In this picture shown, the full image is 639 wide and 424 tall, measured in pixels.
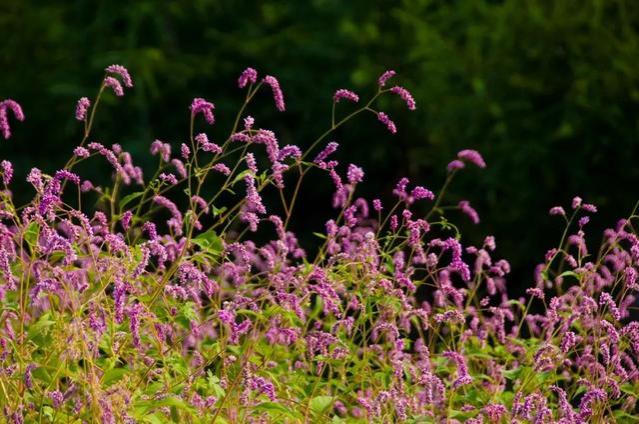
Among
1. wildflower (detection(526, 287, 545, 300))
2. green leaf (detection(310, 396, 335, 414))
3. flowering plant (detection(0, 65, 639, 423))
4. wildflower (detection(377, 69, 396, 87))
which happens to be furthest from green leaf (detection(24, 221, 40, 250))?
wildflower (detection(526, 287, 545, 300))

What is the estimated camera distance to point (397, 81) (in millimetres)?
9000

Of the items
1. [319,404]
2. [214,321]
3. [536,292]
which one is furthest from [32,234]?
[536,292]

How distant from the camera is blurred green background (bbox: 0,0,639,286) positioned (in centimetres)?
805

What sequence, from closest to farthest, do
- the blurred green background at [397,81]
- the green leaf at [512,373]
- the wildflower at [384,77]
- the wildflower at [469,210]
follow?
the wildflower at [384,77] → the green leaf at [512,373] → the wildflower at [469,210] → the blurred green background at [397,81]

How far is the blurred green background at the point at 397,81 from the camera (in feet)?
26.4

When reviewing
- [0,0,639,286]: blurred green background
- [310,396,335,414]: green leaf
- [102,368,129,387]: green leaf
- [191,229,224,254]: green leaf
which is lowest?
[0,0,639,286]: blurred green background

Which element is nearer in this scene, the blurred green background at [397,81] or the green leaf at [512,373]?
the green leaf at [512,373]

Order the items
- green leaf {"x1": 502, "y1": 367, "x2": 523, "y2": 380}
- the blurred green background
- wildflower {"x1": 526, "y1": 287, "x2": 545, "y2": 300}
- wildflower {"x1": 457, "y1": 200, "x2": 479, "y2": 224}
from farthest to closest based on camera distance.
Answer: the blurred green background, wildflower {"x1": 457, "y1": 200, "x2": 479, "y2": 224}, green leaf {"x1": 502, "y1": 367, "x2": 523, "y2": 380}, wildflower {"x1": 526, "y1": 287, "x2": 545, "y2": 300}

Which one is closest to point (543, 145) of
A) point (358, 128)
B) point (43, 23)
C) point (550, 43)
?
point (550, 43)

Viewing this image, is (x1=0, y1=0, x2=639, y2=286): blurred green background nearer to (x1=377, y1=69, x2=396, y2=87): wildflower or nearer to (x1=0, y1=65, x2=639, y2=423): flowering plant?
(x1=0, y1=65, x2=639, y2=423): flowering plant

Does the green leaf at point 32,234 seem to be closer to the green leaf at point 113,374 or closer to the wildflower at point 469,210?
the green leaf at point 113,374

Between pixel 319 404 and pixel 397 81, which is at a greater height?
pixel 319 404

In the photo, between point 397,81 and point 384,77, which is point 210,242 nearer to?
point 384,77

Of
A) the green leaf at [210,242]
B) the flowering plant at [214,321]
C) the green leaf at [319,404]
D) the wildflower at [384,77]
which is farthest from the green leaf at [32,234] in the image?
the wildflower at [384,77]
